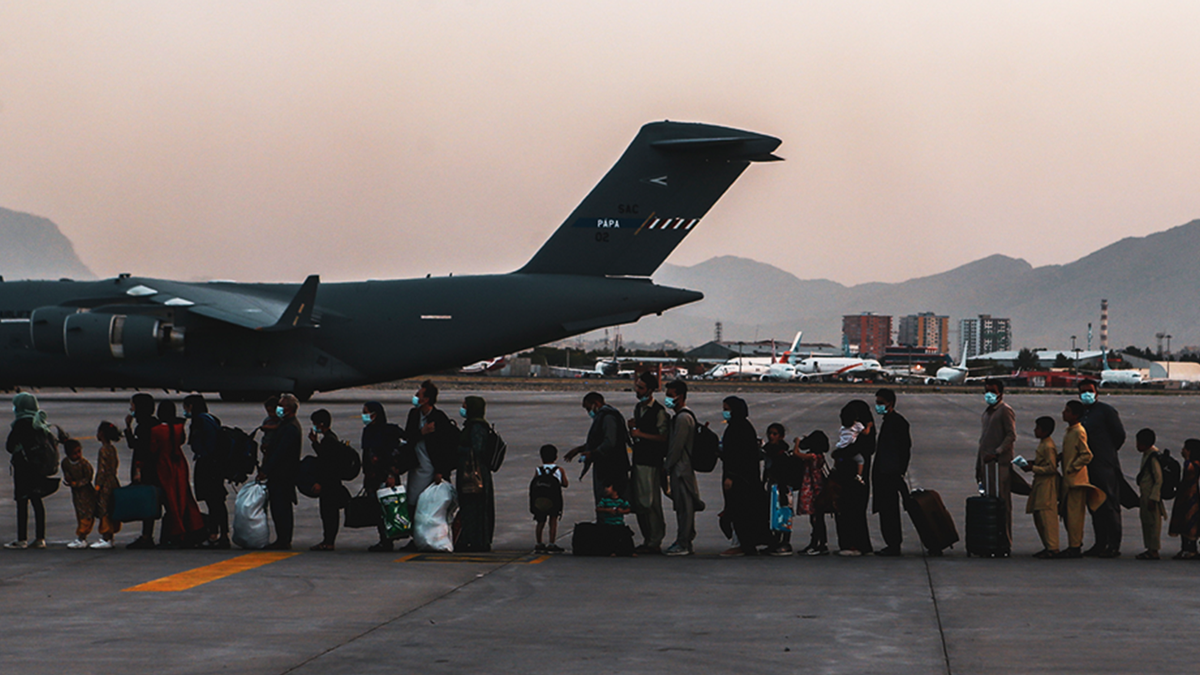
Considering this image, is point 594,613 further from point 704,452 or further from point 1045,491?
point 1045,491

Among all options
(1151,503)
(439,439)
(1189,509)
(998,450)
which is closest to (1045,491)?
(998,450)

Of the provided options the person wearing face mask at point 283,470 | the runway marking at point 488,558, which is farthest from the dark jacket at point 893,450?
the person wearing face mask at point 283,470

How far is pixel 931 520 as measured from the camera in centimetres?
1208

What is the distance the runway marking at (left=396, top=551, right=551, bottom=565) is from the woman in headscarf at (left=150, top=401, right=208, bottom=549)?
2.44 metres

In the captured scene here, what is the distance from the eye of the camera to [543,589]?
33.4 feet

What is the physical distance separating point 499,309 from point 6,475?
20092mm

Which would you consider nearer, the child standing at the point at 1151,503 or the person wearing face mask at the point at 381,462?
the child standing at the point at 1151,503

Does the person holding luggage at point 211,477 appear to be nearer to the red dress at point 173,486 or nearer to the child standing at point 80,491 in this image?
the red dress at point 173,486

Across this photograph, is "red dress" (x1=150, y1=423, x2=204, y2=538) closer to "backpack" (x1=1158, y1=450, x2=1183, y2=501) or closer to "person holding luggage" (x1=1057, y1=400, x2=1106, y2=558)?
"person holding luggage" (x1=1057, y1=400, x2=1106, y2=558)

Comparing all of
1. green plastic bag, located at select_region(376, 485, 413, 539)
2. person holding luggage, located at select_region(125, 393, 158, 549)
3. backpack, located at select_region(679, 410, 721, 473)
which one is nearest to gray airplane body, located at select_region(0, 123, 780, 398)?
person holding luggage, located at select_region(125, 393, 158, 549)

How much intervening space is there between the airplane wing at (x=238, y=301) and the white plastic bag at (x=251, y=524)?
2350cm

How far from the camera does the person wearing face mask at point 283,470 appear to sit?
12.7 m

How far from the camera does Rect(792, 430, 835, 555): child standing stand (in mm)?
12352

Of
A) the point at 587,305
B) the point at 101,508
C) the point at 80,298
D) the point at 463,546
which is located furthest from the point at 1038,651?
the point at 80,298
